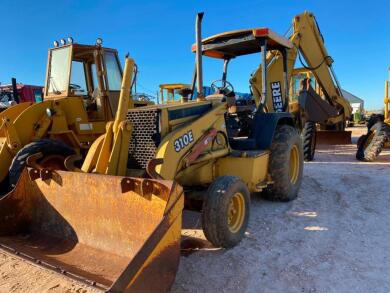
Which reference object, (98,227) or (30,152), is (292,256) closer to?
(98,227)

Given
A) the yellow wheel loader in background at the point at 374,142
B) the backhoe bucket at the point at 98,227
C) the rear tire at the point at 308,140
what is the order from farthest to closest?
the rear tire at the point at 308,140 → the yellow wheel loader in background at the point at 374,142 → the backhoe bucket at the point at 98,227

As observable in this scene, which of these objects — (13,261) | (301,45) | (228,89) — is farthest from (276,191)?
(301,45)

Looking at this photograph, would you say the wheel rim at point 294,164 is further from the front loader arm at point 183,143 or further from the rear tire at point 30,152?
the rear tire at point 30,152

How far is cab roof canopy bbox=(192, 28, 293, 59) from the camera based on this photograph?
5.50 metres

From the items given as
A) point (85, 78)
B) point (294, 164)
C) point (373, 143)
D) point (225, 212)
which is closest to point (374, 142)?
point (373, 143)

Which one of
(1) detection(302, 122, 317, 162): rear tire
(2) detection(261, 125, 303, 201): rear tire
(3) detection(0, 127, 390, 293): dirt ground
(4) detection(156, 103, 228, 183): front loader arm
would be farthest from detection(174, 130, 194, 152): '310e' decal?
(1) detection(302, 122, 317, 162): rear tire

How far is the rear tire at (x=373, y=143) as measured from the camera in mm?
9906

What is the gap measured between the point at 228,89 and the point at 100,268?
11.8ft

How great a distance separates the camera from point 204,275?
A: 3.51 m

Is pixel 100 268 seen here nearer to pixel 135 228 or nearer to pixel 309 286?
pixel 135 228

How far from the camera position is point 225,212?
3.88 m

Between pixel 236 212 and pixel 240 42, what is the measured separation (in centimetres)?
273

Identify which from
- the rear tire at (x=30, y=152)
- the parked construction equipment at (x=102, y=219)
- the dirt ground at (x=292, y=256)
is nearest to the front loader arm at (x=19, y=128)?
the rear tire at (x=30, y=152)

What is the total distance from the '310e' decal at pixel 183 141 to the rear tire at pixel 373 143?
7.32m
